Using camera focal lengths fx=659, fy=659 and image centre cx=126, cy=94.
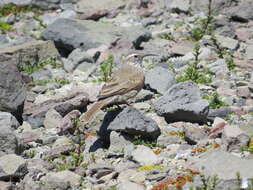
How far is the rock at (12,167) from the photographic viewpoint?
1160 cm

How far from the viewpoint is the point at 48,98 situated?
16250 millimetres

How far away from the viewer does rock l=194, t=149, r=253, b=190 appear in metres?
9.62

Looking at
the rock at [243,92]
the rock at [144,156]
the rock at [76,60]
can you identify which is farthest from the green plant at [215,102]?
the rock at [76,60]

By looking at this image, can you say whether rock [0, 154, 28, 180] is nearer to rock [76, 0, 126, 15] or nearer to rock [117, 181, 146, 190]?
rock [117, 181, 146, 190]

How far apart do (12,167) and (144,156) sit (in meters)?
2.36

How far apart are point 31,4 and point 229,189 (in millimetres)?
16142

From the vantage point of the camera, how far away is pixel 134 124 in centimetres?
1227

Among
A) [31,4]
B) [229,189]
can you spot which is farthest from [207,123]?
[31,4]

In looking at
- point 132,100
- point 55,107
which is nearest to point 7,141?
point 55,107

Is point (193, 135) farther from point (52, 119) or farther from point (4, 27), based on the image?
point (4, 27)

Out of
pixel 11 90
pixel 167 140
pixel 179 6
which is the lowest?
pixel 179 6

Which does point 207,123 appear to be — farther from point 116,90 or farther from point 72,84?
point 72,84

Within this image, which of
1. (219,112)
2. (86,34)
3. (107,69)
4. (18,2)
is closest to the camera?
(219,112)

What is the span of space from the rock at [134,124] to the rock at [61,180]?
4.95 ft
